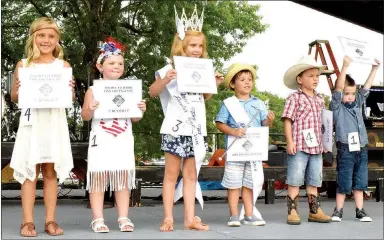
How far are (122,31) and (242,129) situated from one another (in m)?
12.1

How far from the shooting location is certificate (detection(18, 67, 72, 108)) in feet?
16.0

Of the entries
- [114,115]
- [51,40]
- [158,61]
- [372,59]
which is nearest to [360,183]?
[372,59]

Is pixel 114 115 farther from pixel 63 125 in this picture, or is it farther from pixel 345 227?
pixel 345 227

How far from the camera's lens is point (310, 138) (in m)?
5.77

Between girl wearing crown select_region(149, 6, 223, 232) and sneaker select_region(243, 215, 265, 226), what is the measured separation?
0.51m

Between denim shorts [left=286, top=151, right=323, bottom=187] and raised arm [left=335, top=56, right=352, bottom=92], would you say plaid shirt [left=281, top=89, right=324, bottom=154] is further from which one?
raised arm [left=335, top=56, right=352, bottom=92]

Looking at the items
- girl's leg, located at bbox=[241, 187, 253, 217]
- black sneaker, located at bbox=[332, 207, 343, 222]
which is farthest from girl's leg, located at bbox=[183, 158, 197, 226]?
black sneaker, located at bbox=[332, 207, 343, 222]

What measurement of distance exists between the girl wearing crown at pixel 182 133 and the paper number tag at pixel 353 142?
1.56m

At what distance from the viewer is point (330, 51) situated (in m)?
9.13

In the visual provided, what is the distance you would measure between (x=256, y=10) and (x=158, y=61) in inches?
255

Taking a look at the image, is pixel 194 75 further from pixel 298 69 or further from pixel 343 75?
pixel 343 75

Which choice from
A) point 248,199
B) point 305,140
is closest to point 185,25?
point 305,140

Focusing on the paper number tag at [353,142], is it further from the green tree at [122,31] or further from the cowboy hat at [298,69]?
the green tree at [122,31]

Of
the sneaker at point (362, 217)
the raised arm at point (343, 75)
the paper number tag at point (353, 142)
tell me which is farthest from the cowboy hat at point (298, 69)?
the sneaker at point (362, 217)
